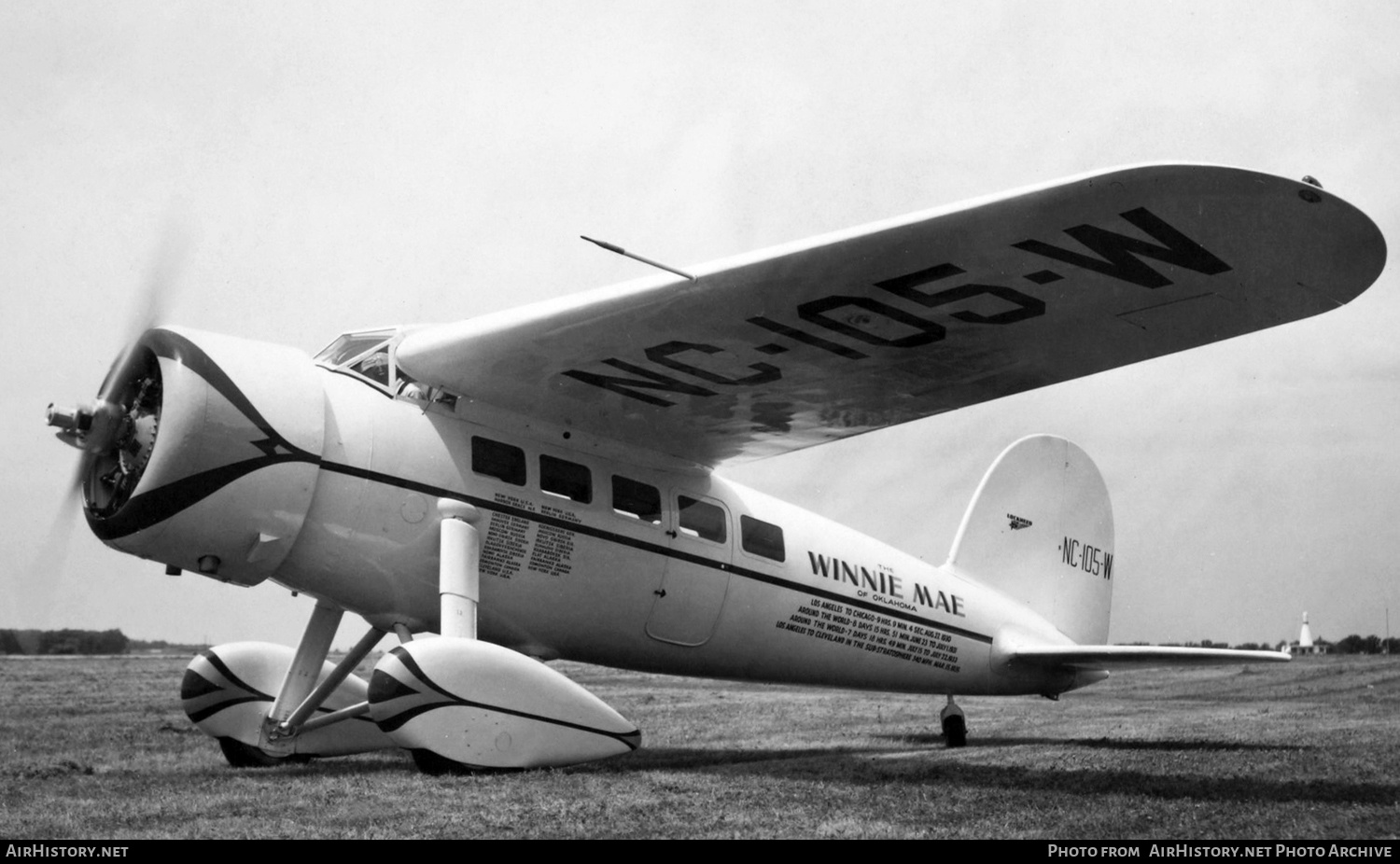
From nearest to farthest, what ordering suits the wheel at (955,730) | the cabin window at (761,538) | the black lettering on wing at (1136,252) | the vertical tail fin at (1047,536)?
the black lettering on wing at (1136,252), the cabin window at (761,538), the wheel at (955,730), the vertical tail fin at (1047,536)

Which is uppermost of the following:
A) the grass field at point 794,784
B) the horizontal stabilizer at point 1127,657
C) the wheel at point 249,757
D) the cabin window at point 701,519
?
the cabin window at point 701,519

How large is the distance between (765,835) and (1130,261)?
362 cm

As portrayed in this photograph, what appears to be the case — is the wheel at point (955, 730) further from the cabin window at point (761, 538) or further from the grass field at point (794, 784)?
the cabin window at point (761, 538)

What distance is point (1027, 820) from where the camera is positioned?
513 centimetres

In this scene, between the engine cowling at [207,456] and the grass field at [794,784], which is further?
the engine cowling at [207,456]

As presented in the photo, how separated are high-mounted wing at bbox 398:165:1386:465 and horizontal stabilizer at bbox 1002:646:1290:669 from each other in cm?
256

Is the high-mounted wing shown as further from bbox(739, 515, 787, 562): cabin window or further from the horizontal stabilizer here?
the horizontal stabilizer

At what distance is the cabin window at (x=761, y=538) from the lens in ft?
30.7

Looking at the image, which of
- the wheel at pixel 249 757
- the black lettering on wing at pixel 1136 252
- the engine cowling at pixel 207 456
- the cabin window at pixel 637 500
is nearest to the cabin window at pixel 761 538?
the cabin window at pixel 637 500

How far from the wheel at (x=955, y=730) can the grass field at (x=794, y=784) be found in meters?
0.20

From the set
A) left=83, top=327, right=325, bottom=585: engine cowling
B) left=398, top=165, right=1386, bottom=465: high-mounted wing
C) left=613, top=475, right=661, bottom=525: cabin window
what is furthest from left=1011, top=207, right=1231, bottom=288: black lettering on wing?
left=83, top=327, right=325, bottom=585: engine cowling

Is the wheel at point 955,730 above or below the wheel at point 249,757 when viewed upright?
above
